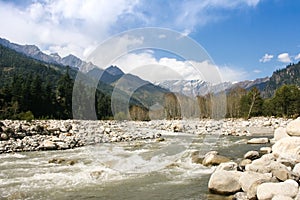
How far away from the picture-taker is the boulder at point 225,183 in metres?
8.21

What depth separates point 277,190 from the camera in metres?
6.98

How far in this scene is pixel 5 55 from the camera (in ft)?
415

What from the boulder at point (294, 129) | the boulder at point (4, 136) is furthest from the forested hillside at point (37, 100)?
the boulder at point (294, 129)

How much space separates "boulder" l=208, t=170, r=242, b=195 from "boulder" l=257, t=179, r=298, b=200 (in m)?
1.02

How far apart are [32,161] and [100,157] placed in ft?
10.3

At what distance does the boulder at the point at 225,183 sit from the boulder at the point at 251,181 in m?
0.19

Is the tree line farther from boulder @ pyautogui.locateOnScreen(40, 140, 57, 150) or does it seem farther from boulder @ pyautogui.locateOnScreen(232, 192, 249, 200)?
boulder @ pyautogui.locateOnScreen(232, 192, 249, 200)

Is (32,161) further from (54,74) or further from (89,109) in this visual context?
(54,74)

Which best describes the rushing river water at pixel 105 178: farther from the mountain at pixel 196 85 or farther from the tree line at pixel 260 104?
the tree line at pixel 260 104

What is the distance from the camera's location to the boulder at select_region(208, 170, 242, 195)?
821 cm

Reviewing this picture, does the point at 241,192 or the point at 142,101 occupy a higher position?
the point at 142,101

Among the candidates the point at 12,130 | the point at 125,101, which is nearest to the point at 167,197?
the point at 12,130

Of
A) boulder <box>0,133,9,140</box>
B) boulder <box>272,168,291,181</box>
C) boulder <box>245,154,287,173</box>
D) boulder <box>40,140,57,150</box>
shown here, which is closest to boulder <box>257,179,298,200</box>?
boulder <box>272,168,291,181</box>

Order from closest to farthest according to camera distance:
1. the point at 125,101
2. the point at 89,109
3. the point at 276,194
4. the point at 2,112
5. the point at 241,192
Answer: the point at 276,194 < the point at 241,192 < the point at 2,112 < the point at 89,109 < the point at 125,101
